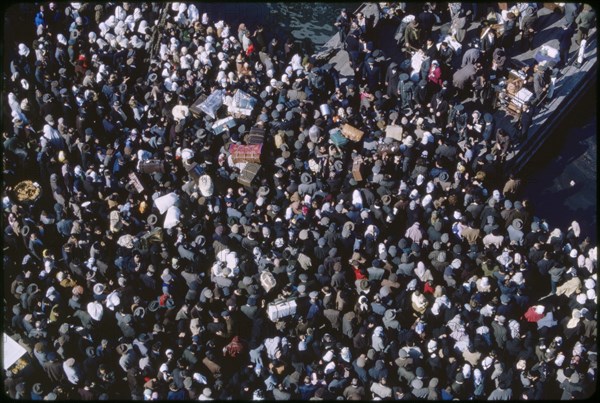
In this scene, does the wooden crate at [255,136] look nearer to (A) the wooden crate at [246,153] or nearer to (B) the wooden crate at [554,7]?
(A) the wooden crate at [246,153]

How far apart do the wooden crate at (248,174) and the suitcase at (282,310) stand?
4.13m

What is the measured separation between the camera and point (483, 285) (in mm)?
15984

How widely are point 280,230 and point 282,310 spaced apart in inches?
84.7

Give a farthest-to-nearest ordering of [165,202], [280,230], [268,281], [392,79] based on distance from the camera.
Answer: [392,79], [165,202], [280,230], [268,281]

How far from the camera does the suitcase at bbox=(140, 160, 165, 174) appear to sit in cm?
1867

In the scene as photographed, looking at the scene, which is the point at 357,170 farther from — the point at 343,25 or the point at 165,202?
the point at 343,25

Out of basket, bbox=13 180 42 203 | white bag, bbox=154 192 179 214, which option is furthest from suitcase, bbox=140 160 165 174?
basket, bbox=13 180 42 203

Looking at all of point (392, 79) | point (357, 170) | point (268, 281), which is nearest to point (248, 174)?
point (357, 170)

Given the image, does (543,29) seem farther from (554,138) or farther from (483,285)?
(483,285)

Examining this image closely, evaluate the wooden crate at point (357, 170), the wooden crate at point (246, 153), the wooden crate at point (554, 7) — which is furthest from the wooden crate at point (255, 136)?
the wooden crate at point (554, 7)

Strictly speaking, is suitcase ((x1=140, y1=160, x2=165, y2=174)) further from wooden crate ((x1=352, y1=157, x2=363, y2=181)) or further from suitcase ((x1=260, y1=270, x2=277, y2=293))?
wooden crate ((x1=352, y1=157, x2=363, y2=181))

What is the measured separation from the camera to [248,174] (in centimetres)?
1892

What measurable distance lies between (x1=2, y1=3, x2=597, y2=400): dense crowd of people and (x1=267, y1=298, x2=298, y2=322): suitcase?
5 centimetres

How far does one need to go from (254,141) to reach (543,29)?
1079 cm
